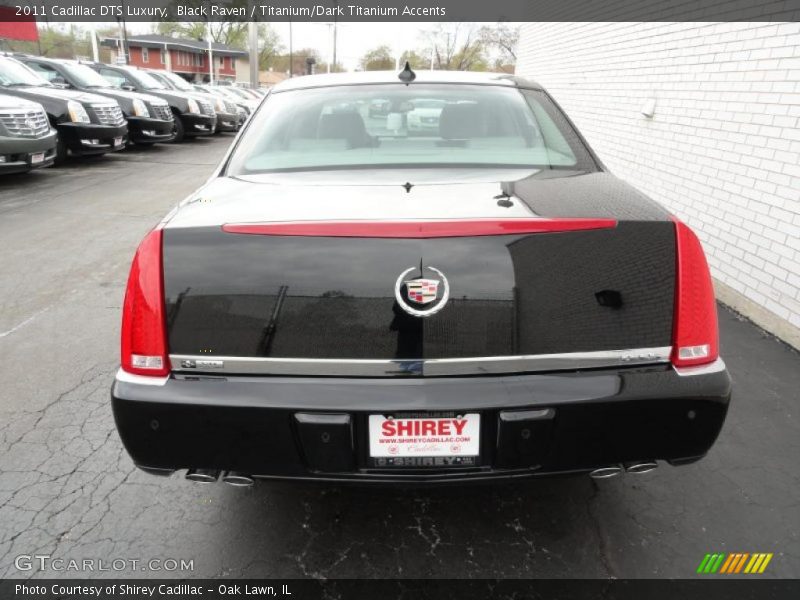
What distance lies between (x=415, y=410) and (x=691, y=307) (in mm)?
902

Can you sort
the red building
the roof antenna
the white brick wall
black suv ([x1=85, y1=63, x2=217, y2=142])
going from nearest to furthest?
the roof antenna
the white brick wall
black suv ([x1=85, y1=63, x2=217, y2=142])
the red building

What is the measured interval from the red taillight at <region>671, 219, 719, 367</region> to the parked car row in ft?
28.7

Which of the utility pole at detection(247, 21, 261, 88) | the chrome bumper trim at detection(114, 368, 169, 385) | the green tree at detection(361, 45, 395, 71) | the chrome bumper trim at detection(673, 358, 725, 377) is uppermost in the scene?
the green tree at detection(361, 45, 395, 71)

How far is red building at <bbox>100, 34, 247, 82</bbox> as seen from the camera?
222ft

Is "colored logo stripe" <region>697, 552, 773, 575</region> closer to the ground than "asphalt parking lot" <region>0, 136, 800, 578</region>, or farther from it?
farther from it

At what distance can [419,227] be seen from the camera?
169 cm

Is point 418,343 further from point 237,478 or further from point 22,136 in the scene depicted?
point 22,136

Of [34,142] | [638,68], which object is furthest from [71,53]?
[638,68]

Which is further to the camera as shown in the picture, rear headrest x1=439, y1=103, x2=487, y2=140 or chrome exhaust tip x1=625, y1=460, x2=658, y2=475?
rear headrest x1=439, y1=103, x2=487, y2=140

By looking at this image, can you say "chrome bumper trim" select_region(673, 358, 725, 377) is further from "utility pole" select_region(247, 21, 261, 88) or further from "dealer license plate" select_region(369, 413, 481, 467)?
"utility pole" select_region(247, 21, 261, 88)

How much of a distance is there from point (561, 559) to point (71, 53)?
270 feet

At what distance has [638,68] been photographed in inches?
260

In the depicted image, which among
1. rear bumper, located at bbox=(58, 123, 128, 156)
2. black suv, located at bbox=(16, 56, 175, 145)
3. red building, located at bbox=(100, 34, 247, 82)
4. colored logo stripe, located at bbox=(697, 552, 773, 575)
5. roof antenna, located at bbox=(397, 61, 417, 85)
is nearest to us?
colored logo stripe, located at bbox=(697, 552, 773, 575)

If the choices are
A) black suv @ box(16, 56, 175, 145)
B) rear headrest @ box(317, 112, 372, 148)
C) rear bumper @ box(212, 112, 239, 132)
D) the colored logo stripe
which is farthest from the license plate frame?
rear bumper @ box(212, 112, 239, 132)
